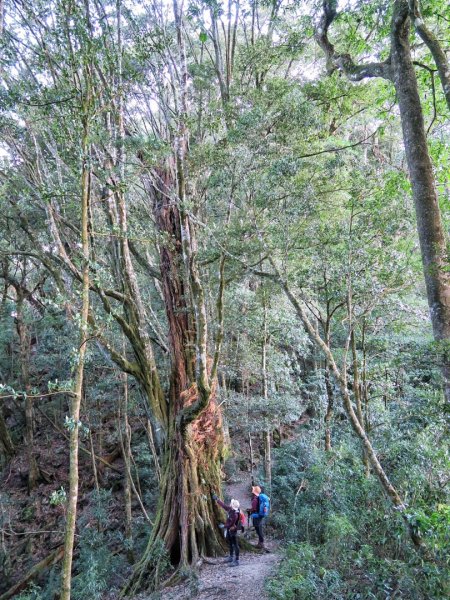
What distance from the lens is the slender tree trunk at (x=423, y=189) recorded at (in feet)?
13.9

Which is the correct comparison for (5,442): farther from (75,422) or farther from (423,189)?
(423,189)

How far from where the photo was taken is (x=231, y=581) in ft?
20.2

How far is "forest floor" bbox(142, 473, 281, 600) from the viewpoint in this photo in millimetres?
5820

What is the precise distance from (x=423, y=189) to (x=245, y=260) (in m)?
5.00

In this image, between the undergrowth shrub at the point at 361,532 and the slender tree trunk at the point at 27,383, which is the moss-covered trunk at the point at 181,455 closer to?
the undergrowth shrub at the point at 361,532

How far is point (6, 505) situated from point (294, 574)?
11278 millimetres

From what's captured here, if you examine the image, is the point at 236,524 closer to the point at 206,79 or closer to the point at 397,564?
the point at 397,564

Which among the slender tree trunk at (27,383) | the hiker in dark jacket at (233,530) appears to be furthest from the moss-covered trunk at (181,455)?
the slender tree trunk at (27,383)

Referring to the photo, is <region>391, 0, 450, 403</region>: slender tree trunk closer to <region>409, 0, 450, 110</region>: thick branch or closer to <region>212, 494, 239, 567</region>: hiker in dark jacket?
<region>409, 0, 450, 110</region>: thick branch

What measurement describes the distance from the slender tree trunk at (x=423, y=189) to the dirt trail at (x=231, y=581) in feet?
14.2

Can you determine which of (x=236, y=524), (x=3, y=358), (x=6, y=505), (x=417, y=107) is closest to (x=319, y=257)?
(x=417, y=107)

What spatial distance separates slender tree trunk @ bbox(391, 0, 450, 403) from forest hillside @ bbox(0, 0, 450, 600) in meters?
0.02

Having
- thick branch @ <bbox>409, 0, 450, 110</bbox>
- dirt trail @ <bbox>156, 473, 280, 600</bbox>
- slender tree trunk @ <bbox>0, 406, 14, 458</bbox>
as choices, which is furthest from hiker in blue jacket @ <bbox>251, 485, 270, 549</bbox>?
slender tree trunk @ <bbox>0, 406, 14, 458</bbox>

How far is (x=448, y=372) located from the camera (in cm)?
414
